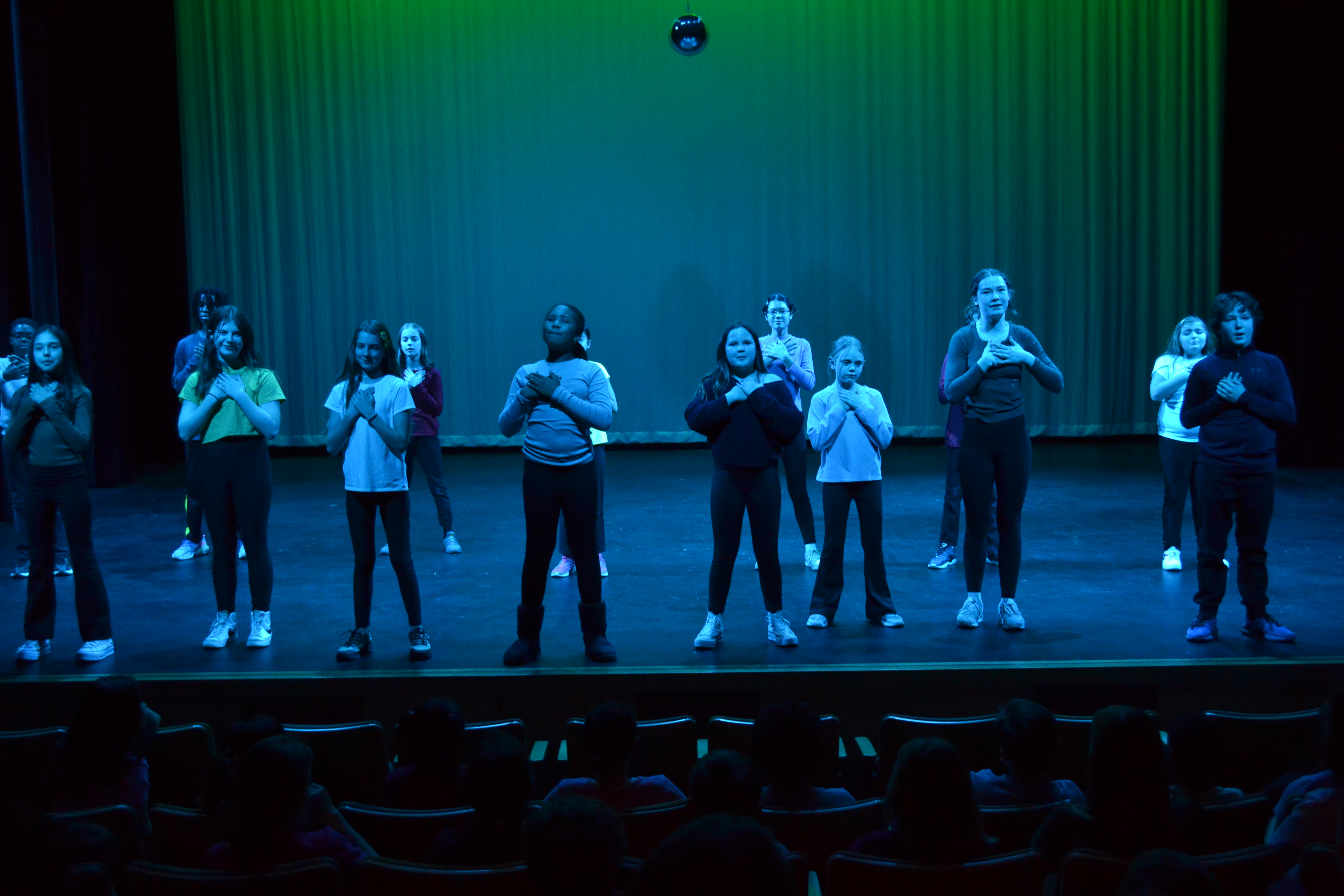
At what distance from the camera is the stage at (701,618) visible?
4.08 metres

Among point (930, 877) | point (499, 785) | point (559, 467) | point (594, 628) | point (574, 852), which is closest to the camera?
point (574, 852)

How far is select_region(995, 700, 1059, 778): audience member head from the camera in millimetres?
2520

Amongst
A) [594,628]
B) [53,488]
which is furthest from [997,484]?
[53,488]

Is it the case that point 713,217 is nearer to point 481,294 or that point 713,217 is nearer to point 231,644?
point 481,294

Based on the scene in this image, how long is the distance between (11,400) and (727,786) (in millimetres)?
4657

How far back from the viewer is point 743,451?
423 centimetres

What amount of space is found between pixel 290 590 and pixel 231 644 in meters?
0.95

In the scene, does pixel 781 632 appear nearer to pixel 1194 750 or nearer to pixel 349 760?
pixel 349 760

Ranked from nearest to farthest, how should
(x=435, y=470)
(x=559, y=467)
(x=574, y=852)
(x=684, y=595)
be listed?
(x=574, y=852), (x=559, y=467), (x=684, y=595), (x=435, y=470)

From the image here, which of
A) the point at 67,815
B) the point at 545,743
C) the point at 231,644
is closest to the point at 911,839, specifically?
the point at 67,815

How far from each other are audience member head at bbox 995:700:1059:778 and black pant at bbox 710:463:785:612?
1.75 metres

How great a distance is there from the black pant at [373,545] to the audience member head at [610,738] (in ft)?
6.08

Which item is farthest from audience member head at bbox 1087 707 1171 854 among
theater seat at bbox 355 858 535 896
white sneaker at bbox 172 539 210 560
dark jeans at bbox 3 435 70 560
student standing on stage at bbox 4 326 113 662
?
white sneaker at bbox 172 539 210 560

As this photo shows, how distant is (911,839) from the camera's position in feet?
6.73
